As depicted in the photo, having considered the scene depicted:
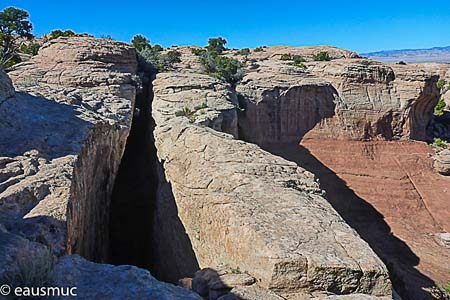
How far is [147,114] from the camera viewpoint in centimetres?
1661

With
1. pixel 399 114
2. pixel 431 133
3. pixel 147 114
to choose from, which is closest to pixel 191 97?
pixel 147 114

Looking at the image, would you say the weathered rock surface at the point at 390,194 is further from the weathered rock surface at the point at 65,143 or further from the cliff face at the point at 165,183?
the weathered rock surface at the point at 65,143

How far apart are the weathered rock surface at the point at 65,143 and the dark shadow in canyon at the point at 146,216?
5.38ft

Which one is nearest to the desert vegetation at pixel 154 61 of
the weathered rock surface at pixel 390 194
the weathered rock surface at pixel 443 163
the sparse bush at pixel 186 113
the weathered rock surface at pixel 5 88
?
the sparse bush at pixel 186 113

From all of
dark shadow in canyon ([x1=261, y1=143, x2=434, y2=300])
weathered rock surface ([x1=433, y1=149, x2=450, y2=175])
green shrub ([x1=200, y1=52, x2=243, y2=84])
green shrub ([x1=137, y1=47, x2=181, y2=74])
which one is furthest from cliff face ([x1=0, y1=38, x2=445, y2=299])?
weathered rock surface ([x1=433, y1=149, x2=450, y2=175])

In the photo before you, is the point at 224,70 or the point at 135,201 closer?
the point at 135,201

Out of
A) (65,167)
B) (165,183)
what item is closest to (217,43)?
(165,183)

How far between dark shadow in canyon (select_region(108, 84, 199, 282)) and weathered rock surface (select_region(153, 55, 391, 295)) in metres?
0.09

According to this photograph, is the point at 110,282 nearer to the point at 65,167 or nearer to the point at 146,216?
the point at 65,167

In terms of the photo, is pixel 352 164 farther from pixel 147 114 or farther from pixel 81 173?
pixel 81 173

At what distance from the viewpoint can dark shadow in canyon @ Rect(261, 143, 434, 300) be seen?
13.0 metres

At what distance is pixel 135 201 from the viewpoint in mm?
14531

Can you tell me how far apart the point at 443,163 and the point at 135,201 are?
1664cm

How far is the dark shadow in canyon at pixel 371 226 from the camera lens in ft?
42.8
